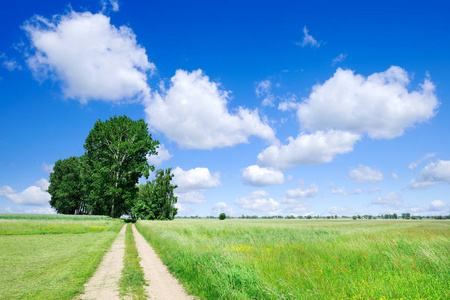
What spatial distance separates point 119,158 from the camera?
49.5m

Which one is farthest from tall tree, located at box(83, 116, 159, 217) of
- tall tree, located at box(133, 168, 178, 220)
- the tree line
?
tall tree, located at box(133, 168, 178, 220)

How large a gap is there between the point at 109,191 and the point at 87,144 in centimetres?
1604

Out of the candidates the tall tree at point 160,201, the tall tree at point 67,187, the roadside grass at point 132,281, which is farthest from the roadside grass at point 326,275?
the tall tree at point 67,187

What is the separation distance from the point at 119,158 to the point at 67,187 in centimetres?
3263

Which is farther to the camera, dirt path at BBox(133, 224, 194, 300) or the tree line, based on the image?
the tree line

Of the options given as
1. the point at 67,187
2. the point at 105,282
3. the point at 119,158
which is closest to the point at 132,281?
the point at 105,282

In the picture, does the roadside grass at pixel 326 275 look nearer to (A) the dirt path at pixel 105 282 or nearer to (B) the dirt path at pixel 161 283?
(B) the dirt path at pixel 161 283

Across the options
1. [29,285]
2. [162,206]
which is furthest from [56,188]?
[29,285]

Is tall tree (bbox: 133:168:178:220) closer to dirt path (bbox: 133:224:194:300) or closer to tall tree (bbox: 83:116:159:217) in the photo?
tall tree (bbox: 83:116:159:217)

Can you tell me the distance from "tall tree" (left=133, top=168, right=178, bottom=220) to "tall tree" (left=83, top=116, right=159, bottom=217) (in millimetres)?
11674

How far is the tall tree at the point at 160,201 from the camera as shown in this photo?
6297 centimetres

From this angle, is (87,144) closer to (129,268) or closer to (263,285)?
(129,268)

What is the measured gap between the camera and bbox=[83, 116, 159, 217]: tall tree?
48.3 metres

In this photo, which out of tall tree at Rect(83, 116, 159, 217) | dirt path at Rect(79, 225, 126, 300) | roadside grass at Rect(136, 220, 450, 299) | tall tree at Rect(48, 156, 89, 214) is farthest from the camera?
tall tree at Rect(48, 156, 89, 214)
